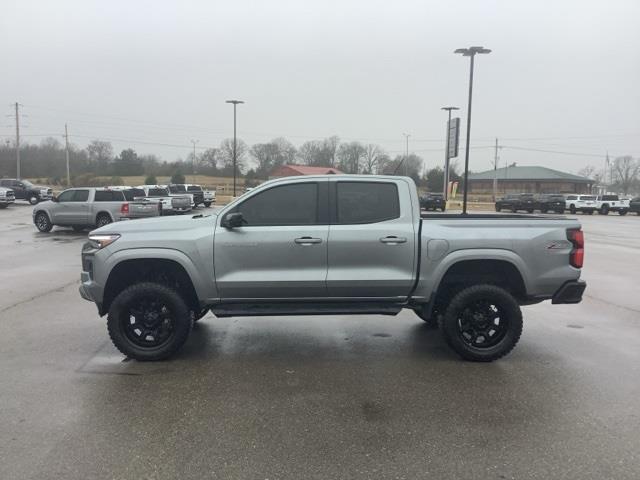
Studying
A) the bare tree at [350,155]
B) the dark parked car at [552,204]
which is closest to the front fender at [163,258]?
the dark parked car at [552,204]

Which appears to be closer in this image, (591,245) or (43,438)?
(43,438)

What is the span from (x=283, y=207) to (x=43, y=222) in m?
17.4

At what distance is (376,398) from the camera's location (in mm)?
4363

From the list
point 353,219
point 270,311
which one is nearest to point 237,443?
point 270,311

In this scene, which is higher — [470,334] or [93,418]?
[470,334]

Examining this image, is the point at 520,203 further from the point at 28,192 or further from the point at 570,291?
the point at 570,291

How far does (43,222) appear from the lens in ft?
64.2

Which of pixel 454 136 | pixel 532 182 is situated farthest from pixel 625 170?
pixel 454 136

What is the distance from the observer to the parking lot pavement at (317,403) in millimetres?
3330

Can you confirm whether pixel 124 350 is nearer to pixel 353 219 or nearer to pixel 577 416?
pixel 353 219

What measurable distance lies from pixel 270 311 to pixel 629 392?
10.8ft

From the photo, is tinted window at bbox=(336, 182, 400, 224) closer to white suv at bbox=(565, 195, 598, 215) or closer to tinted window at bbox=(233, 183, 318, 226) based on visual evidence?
tinted window at bbox=(233, 183, 318, 226)

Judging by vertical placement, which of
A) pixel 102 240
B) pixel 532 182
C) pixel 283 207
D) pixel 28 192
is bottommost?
pixel 28 192

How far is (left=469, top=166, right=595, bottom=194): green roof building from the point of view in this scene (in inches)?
3563
